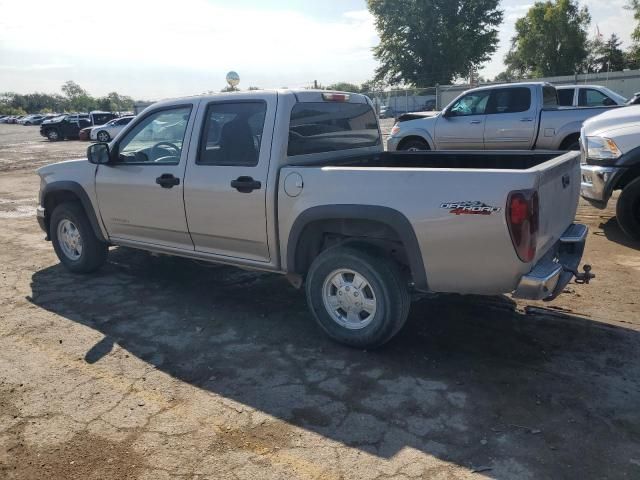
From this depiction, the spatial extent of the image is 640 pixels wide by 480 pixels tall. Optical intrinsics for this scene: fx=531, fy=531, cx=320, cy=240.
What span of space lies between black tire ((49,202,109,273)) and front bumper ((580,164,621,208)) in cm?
552

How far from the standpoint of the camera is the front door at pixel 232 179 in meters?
4.10

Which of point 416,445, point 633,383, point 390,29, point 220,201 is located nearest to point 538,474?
→ point 416,445

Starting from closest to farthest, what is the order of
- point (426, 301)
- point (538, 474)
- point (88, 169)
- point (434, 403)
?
1. point (538, 474)
2. point (434, 403)
3. point (426, 301)
4. point (88, 169)

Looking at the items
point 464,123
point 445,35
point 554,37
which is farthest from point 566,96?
point 554,37

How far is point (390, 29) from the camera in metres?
46.0

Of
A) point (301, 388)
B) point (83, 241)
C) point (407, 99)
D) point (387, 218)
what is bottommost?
point (301, 388)

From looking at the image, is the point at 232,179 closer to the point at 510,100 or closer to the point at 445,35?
the point at 510,100

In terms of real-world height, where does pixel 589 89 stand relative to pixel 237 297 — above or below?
above

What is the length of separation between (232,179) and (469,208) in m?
1.90

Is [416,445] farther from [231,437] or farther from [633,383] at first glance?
[633,383]

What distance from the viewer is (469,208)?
125 inches

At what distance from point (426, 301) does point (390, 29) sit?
1792 inches

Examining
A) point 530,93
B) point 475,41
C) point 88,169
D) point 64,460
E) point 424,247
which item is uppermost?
point 475,41

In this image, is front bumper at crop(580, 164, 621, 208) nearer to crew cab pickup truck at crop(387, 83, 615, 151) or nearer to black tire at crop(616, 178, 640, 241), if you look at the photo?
black tire at crop(616, 178, 640, 241)
